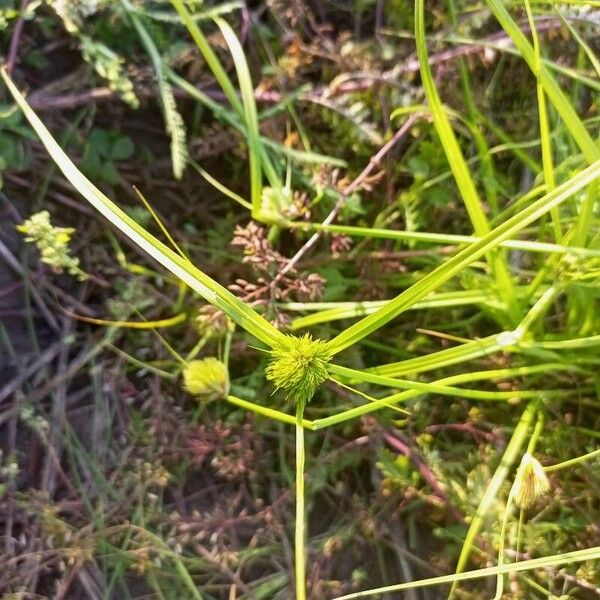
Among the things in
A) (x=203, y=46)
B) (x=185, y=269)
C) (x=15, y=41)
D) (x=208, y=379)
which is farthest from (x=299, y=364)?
(x=15, y=41)

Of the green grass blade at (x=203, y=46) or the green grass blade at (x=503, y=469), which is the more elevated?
the green grass blade at (x=203, y=46)

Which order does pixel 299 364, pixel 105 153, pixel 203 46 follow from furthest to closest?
pixel 105 153 < pixel 203 46 < pixel 299 364

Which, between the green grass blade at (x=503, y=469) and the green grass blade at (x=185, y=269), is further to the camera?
the green grass blade at (x=503, y=469)

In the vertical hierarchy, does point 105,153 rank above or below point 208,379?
above

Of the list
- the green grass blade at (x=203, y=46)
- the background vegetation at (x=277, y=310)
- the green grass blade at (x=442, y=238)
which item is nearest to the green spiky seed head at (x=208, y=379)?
the background vegetation at (x=277, y=310)

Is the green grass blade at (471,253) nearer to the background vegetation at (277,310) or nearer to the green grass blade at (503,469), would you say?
the background vegetation at (277,310)

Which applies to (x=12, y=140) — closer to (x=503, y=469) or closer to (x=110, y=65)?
(x=110, y=65)
